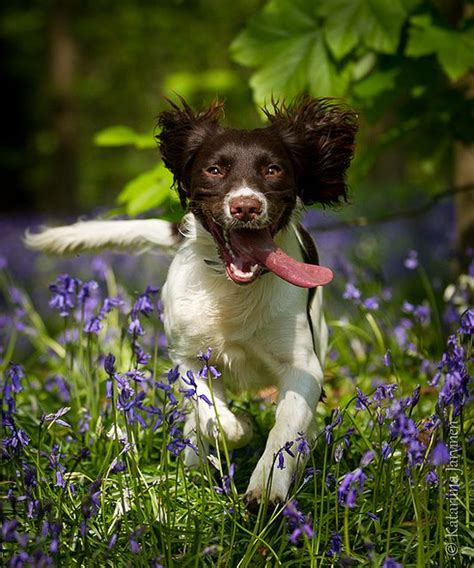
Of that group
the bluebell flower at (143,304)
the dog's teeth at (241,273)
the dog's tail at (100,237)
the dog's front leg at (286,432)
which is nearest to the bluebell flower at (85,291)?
the bluebell flower at (143,304)

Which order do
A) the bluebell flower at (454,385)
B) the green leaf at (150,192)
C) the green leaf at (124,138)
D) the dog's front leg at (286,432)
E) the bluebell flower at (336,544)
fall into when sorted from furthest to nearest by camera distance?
the green leaf at (124,138)
the green leaf at (150,192)
the dog's front leg at (286,432)
the bluebell flower at (454,385)
the bluebell flower at (336,544)

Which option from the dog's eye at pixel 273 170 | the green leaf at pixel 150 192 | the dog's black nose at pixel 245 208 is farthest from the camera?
the green leaf at pixel 150 192

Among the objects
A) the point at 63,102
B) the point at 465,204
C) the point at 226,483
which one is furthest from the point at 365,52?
the point at 63,102

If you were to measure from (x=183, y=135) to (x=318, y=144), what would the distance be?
545 millimetres

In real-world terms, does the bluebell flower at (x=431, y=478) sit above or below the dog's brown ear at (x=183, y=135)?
below

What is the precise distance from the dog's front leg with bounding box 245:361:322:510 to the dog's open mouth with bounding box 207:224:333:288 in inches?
17.1

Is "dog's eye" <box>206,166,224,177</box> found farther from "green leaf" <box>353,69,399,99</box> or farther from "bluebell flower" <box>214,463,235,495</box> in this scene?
"green leaf" <box>353,69,399,99</box>

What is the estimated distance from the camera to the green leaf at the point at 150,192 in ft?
14.7

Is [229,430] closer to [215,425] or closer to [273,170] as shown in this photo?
[215,425]

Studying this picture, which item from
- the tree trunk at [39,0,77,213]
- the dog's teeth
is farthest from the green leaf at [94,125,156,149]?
the tree trunk at [39,0,77,213]

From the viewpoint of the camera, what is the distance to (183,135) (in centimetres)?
375

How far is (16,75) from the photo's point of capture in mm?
20938

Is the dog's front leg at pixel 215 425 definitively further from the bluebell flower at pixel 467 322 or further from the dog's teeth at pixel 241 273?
the bluebell flower at pixel 467 322

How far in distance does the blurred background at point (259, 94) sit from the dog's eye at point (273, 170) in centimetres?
58
